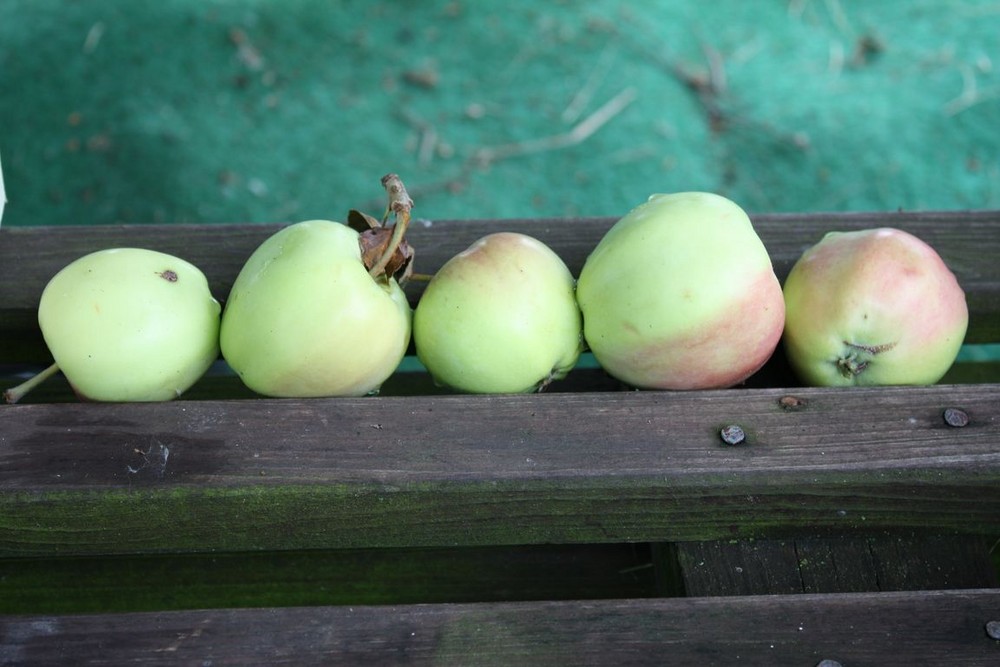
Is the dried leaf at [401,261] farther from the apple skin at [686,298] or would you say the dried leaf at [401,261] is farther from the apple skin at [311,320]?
the apple skin at [686,298]

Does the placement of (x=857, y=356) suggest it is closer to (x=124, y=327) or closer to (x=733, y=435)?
(x=733, y=435)

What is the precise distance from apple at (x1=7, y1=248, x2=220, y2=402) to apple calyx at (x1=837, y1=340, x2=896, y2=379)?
0.82 meters

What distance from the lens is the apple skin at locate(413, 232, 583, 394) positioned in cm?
113

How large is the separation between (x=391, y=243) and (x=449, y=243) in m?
0.21

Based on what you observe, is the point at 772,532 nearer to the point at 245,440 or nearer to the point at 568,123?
the point at 245,440

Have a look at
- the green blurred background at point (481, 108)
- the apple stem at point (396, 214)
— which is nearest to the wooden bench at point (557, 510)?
the apple stem at point (396, 214)

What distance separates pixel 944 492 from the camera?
3.32 ft

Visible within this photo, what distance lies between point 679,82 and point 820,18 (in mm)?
619

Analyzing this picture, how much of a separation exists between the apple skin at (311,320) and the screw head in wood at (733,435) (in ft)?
1.38

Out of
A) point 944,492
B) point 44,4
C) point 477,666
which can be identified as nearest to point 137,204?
point 44,4

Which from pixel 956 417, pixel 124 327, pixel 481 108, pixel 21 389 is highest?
pixel 956 417

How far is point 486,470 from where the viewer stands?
981 millimetres

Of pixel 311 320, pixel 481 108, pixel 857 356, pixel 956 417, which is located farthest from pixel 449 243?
pixel 481 108

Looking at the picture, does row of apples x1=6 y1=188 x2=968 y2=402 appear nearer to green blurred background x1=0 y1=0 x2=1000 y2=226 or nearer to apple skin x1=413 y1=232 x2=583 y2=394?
apple skin x1=413 y1=232 x2=583 y2=394
